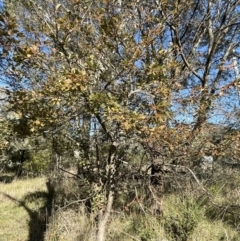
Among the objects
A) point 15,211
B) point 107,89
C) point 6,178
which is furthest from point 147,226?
point 6,178

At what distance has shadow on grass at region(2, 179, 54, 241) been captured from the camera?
7386mm

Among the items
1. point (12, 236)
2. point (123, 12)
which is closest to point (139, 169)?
point (123, 12)

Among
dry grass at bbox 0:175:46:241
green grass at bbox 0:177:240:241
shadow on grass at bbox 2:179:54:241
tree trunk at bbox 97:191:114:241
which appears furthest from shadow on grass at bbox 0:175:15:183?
tree trunk at bbox 97:191:114:241

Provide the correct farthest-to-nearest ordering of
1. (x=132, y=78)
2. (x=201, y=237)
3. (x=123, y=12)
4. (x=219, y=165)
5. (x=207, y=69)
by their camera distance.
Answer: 1. (x=219, y=165)
2. (x=207, y=69)
3. (x=201, y=237)
4. (x=123, y=12)
5. (x=132, y=78)

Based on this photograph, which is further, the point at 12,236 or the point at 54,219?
the point at 12,236

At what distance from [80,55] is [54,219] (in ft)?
11.9

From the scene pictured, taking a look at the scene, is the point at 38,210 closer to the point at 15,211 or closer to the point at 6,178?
the point at 15,211

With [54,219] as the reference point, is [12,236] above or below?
below

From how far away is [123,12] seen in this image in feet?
14.4

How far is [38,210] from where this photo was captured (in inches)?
346

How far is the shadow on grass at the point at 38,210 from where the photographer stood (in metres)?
7.39

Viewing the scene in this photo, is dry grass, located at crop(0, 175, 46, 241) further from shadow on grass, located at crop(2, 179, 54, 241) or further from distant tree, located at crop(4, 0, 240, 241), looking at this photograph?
distant tree, located at crop(4, 0, 240, 241)

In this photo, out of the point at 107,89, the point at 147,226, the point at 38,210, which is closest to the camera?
the point at 107,89

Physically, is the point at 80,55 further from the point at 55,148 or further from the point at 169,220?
the point at 169,220
